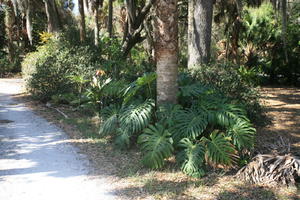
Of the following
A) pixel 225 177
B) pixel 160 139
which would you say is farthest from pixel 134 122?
pixel 225 177

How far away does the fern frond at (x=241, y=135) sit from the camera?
5.09 meters

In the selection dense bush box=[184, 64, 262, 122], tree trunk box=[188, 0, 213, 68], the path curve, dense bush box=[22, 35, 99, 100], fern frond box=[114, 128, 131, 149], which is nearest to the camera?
the path curve

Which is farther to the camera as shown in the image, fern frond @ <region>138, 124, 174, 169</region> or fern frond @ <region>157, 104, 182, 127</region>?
fern frond @ <region>157, 104, 182, 127</region>

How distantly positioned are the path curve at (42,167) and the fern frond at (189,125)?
1.45 meters

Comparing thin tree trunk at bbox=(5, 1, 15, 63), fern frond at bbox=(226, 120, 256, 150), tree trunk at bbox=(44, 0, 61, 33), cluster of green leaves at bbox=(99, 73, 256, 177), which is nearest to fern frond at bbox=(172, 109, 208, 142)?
cluster of green leaves at bbox=(99, 73, 256, 177)

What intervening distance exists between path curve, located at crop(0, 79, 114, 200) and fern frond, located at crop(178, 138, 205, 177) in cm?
124

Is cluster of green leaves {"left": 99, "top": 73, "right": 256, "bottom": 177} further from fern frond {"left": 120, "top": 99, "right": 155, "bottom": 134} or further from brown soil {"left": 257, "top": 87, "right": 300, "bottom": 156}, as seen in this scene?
brown soil {"left": 257, "top": 87, "right": 300, "bottom": 156}

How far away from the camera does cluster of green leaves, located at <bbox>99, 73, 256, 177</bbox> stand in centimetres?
501

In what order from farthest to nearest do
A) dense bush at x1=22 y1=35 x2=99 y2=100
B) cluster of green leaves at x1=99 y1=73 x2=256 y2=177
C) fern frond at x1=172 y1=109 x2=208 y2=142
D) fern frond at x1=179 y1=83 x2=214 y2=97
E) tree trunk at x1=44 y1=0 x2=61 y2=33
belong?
tree trunk at x1=44 y1=0 x2=61 y2=33 < dense bush at x1=22 y1=35 x2=99 y2=100 < fern frond at x1=179 y1=83 x2=214 y2=97 < fern frond at x1=172 y1=109 x2=208 y2=142 < cluster of green leaves at x1=99 y1=73 x2=256 y2=177

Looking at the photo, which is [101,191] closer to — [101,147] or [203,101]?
[101,147]

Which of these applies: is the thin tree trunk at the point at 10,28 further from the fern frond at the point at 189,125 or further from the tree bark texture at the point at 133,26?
the fern frond at the point at 189,125

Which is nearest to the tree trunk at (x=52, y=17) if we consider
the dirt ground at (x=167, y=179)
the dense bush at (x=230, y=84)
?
the dirt ground at (x=167, y=179)

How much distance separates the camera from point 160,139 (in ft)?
17.0

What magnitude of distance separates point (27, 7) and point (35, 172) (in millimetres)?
7668
